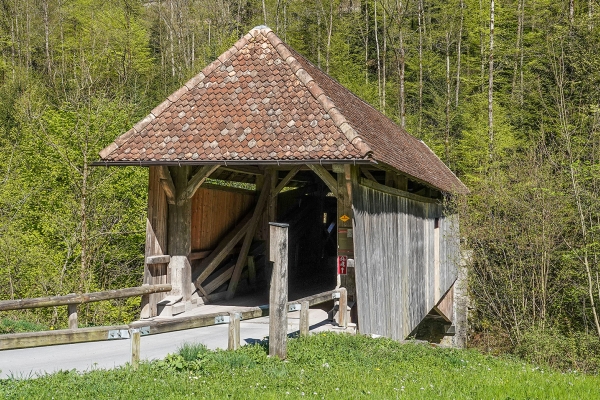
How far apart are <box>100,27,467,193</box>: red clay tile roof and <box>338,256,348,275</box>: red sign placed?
1.62 meters

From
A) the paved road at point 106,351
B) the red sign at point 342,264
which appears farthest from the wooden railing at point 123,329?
the red sign at point 342,264

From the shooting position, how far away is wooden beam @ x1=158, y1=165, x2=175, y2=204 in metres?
9.86

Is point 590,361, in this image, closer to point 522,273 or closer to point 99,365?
point 522,273

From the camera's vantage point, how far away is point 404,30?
33812 millimetres

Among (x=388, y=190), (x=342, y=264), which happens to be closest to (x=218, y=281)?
(x=342, y=264)

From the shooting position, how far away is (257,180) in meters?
13.0

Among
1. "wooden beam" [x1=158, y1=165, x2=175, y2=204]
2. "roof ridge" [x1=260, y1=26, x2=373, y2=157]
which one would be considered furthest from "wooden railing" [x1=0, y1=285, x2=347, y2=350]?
"wooden beam" [x1=158, y1=165, x2=175, y2=204]

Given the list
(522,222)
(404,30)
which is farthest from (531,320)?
(404,30)

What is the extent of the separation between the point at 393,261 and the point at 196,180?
3.90 meters

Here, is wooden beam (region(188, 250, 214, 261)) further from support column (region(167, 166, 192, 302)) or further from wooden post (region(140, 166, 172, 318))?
wooden post (region(140, 166, 172, 318))

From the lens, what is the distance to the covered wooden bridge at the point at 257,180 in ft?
30.0

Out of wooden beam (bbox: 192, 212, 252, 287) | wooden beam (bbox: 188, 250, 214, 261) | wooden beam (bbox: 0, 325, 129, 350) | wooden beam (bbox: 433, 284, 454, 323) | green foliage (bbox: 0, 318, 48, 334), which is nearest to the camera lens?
wooden beam (bbox: 0, 325, 129, 350)

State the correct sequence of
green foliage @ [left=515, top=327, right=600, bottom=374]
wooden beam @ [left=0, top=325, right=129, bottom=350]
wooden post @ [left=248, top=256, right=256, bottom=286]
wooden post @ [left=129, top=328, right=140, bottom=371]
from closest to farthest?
wooden beam @ [left=0, top=325, right=129, bottom=350]
wooden post @ [left=129, top=328, right=140, bottom=371]
wooden post @ [left=248, top=256, right=256, bottom=286]
green foliage @ [left=515, top=327, right=600, bottom=374]

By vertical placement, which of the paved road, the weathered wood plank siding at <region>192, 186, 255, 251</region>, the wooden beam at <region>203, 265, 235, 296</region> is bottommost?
the paved road
